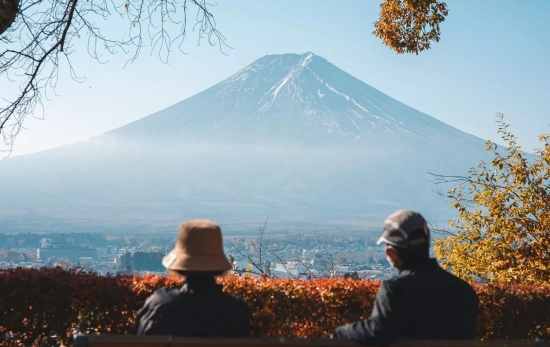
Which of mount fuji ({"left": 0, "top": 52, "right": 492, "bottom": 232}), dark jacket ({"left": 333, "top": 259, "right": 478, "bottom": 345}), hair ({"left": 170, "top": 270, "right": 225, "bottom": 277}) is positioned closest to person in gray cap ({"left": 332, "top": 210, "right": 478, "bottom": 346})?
dark jacket ({"left": 333, "top": 259, "right": 478, "bottom": 345})

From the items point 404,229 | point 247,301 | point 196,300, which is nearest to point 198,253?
point 196,300

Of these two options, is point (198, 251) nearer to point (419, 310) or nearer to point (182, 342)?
point (182, 342)

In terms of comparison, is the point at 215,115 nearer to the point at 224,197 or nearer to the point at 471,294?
the point at 224,197

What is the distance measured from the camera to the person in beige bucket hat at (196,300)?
336cm

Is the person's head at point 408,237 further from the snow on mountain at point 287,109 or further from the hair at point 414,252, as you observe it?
the snow on mountain at point 287,109

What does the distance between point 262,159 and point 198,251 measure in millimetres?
166978

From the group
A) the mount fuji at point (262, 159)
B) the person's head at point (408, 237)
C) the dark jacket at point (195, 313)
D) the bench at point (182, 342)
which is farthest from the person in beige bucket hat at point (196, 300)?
the mount fuji at point (262, 159)

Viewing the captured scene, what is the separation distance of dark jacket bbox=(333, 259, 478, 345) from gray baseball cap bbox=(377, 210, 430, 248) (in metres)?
0.12

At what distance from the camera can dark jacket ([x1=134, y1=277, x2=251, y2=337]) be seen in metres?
3.35

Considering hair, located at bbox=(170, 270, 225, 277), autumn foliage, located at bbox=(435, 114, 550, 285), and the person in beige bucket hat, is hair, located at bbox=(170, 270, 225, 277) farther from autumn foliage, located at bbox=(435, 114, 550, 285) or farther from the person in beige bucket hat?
autumn foliage, located at bbox=(435, 114, 550, 285)

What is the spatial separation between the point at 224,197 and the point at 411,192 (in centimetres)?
3913

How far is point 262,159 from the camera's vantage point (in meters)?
170

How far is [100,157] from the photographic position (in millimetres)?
162625

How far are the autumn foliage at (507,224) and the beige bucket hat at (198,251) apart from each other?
18.6 ft
